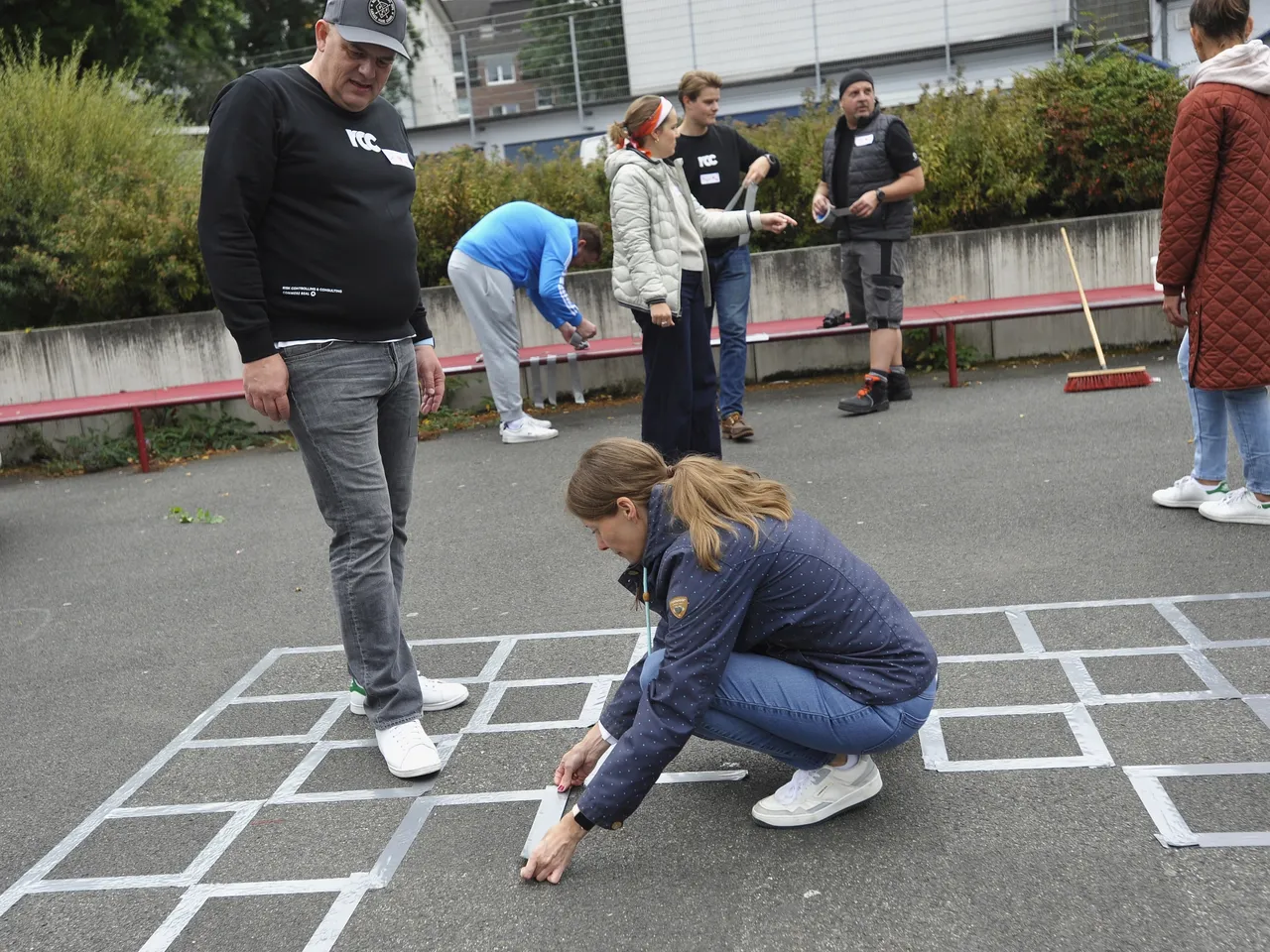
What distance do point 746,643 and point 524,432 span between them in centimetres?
580

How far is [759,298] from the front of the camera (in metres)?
10.6

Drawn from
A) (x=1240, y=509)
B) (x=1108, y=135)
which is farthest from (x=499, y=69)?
(x=1240, y=509)

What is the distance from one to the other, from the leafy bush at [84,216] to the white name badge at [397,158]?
23.5 feet

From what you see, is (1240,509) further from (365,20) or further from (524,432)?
(524,432)

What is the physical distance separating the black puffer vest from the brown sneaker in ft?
4.92

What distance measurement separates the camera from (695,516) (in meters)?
2.99

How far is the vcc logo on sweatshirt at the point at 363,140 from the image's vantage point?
Result: 12.2ft

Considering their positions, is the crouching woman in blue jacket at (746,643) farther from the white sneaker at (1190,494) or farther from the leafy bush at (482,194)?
the leafy bush at (482,194)

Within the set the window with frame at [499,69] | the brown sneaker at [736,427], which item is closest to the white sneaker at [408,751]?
the brown sneaker at [736,427]

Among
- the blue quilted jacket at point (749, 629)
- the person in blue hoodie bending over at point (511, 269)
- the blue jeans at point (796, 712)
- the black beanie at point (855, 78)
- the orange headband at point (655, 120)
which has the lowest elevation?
the blue jeans at point (796, 712)

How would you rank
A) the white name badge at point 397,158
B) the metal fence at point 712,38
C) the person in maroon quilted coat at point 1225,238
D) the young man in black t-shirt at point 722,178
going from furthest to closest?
1. the metal fence at point 712,38
2. the young man in black t-shirt at point 722,178
3. the person in maroon quilted coat at point 1225,238
4. the white name badge at point 397,158

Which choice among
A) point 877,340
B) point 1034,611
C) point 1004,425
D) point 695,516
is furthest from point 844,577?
point 877,340

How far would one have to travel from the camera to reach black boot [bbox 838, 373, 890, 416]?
8.58 m

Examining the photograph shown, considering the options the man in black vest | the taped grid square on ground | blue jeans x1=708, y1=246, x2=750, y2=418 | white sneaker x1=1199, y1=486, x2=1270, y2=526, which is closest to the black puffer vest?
the man in black vest
